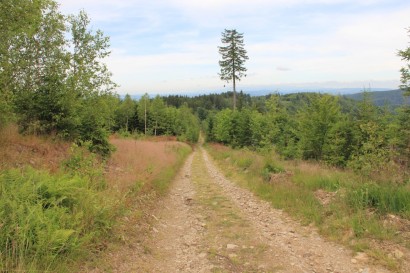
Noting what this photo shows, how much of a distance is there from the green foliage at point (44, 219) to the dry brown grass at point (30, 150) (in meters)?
2.53

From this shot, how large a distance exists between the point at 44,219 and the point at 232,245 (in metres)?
3.42

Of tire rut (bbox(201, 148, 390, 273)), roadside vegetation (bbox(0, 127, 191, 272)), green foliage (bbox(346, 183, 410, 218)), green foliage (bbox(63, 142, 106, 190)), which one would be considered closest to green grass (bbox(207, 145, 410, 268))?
green foliage (bbox(346, 183, 410, 218))

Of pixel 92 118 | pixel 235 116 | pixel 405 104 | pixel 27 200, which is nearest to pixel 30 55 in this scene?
pixel 92 118

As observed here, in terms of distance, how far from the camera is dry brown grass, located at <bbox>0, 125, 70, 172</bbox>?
7834mm

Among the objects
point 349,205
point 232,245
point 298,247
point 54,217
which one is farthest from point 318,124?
point 54,217

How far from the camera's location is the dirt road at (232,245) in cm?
478

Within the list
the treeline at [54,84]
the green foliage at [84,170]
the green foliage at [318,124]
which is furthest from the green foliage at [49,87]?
the green foliage at [318,124]

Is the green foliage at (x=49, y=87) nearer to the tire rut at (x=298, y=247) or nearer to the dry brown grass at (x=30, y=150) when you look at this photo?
the dry brown grass at (x=30, y=150)

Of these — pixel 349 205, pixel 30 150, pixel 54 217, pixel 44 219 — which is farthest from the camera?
pixel 30 150

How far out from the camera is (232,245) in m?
5.73

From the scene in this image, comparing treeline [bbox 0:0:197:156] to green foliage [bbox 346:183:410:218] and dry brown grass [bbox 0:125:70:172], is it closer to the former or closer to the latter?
dry brown grass [bbox 0:125:70:172]

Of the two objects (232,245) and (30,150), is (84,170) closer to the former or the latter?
(30,150)

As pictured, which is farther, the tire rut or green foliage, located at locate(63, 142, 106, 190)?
green foliage, located at locate(63, 142, 106, 190)

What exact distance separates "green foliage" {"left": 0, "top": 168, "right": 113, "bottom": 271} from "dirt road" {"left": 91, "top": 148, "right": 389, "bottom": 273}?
30.4 inches
